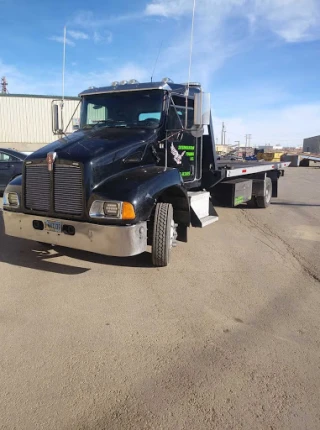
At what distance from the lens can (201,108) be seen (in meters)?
4.72

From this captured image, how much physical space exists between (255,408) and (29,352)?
5.75 ft

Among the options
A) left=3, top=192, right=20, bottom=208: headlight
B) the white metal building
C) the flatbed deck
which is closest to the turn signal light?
left=3, top=192, right=20, bottom=208: headlight

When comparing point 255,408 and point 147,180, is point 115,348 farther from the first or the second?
point 147,180

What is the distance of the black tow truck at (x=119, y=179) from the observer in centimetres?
401

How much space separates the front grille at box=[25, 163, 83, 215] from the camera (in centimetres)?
416

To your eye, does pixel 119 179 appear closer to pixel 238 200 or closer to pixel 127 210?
pixel 127 210

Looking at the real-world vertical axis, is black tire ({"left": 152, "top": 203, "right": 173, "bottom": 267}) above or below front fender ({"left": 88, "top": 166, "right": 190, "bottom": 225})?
below

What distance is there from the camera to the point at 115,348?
9.45ft

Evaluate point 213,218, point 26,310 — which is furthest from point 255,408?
point 213,218

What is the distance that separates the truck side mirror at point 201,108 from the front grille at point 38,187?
2.12m

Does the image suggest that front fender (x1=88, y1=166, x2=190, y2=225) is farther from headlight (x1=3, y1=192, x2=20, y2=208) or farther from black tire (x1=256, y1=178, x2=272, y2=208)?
black tire (x1=256, y1=178, x2=272, y2=208)

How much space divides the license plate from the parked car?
6.28 m

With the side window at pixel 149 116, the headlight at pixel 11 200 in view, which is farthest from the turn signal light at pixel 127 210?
the side window at pixel 149 116

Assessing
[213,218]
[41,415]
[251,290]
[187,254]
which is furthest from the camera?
[213,218]
